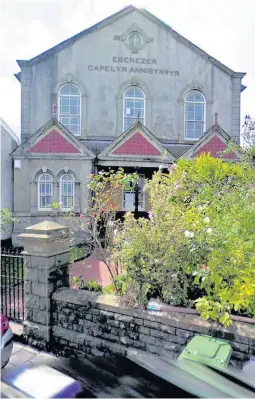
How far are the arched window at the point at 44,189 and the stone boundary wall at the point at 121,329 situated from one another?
9.55m

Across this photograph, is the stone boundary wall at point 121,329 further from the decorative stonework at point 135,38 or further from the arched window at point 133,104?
the decorative stonework at point 135,38

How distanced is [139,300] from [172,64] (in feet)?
50.3

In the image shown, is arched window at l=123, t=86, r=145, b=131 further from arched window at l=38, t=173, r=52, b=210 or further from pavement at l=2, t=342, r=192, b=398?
pavement at l=2, t=342, r=192, b=398

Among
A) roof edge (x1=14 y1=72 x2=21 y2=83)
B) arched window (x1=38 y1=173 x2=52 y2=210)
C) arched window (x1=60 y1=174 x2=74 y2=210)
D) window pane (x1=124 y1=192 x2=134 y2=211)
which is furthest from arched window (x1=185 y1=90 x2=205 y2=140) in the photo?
roof edge (x1=14 y1=72 x2=21 y2=83)

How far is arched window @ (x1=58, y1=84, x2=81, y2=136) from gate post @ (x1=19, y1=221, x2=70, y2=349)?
481 inches

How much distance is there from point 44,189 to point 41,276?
9.49 m

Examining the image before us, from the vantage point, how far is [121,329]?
4270 millimetres

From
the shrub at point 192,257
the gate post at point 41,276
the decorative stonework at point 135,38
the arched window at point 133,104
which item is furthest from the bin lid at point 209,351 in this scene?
the decorative stonework at point 135,38

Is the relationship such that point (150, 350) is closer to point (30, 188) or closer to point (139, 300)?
point (139, 300)

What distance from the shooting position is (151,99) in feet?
54.3

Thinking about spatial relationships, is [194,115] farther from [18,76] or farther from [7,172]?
[7,172]

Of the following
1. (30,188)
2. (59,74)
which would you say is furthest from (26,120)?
(30,188)

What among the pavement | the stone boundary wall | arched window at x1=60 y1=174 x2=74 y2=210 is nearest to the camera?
the pavement

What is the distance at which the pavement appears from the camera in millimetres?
2418
